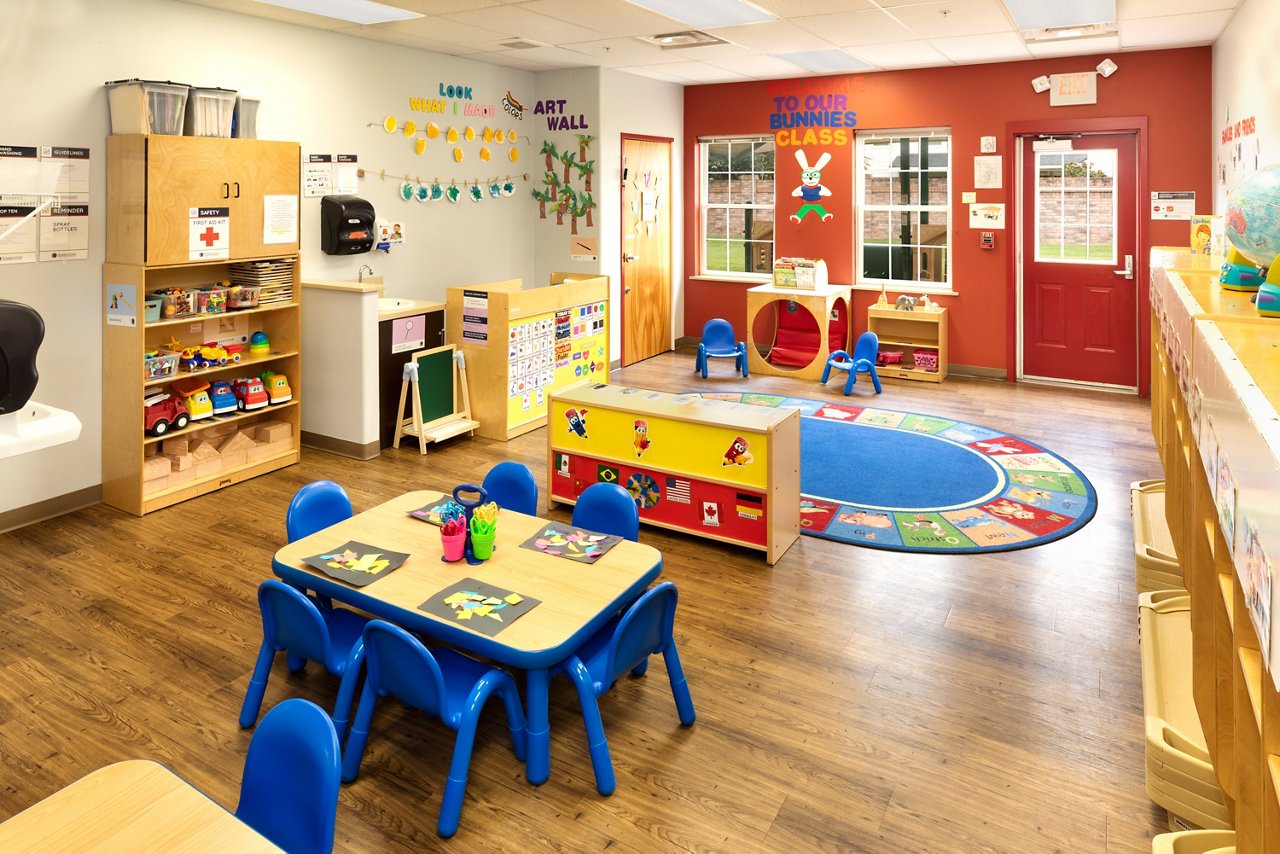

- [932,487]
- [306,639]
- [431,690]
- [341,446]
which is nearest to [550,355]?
[341,446]

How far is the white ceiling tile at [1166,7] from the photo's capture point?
225 inches

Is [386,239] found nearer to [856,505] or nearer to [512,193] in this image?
[512,193]

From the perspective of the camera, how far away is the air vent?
6.84 m

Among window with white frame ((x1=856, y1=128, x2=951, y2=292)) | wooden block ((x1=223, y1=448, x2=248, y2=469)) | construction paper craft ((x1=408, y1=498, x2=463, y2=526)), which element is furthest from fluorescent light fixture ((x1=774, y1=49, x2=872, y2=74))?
construction paper craft ((x1=408, y1=498, x2=463, y2=526))

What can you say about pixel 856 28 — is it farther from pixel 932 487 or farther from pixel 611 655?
→ pixel 611 655

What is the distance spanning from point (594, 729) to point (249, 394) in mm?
3971

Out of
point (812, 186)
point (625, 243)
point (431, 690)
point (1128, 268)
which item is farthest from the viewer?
point (812, 186)

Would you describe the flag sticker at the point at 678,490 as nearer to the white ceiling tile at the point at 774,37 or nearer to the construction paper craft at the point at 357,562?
the construction paper craft at the point at 357,562

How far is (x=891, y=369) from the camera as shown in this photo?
8.74m

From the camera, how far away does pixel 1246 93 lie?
5.49m

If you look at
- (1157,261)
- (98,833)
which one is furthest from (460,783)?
(1157,261)

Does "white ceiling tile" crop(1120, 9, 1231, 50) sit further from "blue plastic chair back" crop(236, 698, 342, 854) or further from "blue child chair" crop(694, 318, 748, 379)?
"blue plastic chair back" crop(236, 698, 342, 854)

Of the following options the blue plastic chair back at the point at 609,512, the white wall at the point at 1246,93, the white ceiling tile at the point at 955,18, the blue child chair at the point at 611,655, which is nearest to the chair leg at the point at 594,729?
the blue child chair at the point at 611,655

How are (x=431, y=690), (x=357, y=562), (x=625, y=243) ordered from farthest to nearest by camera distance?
(x=625, y=243) < (x=357, y=562) < (x=431, y=690)
